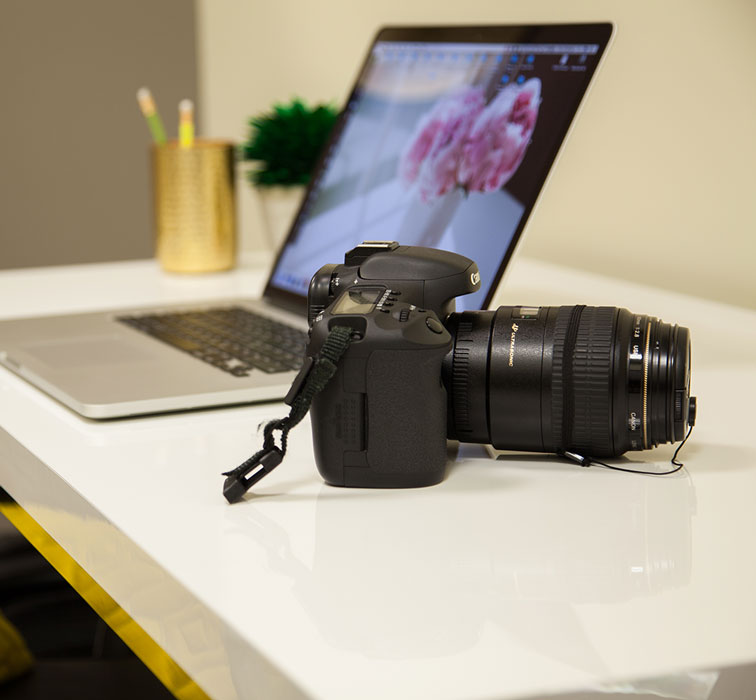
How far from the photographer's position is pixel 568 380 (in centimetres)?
56

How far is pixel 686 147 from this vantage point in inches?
41.9

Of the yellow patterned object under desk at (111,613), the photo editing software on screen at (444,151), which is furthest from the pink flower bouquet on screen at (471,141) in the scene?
the yellow patterned object under desk at (111,613)

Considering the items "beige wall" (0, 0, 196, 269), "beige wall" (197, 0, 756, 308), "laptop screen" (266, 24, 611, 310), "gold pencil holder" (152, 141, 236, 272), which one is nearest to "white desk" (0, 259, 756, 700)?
"laptop screen" (266, 24, 611, 310)

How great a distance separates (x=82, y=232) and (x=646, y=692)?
1884mm

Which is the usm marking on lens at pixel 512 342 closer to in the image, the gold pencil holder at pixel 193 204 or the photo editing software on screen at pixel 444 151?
the photo editing software on screen at pixel 444 151

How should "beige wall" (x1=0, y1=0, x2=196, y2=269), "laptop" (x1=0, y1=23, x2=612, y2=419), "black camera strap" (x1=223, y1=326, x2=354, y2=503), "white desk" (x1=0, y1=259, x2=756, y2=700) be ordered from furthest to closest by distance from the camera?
"beige wall" (x1=0, y1=0, x2=196, y2=269) < "laptop" (x1=0, y1=23, x2=612, y2=419) < "black camera strap" (x1=223, y1=326, x2=354, y2=503) < "white desk" (x1=0, y1=259, x2=756, y2=700)

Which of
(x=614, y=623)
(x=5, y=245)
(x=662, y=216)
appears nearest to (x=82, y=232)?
(x=5, y=245)

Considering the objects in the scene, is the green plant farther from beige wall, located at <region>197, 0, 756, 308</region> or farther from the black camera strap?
the black camera strap

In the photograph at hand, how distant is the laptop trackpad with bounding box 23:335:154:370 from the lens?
768 millimetres

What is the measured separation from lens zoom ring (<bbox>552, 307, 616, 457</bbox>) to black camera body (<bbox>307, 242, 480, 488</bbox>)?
0.06m

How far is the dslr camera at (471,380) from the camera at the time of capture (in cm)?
54

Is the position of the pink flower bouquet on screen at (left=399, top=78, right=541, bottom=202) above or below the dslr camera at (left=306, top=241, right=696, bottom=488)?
above

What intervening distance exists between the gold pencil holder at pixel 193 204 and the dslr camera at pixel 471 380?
66cm

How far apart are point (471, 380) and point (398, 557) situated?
135 millimetres
